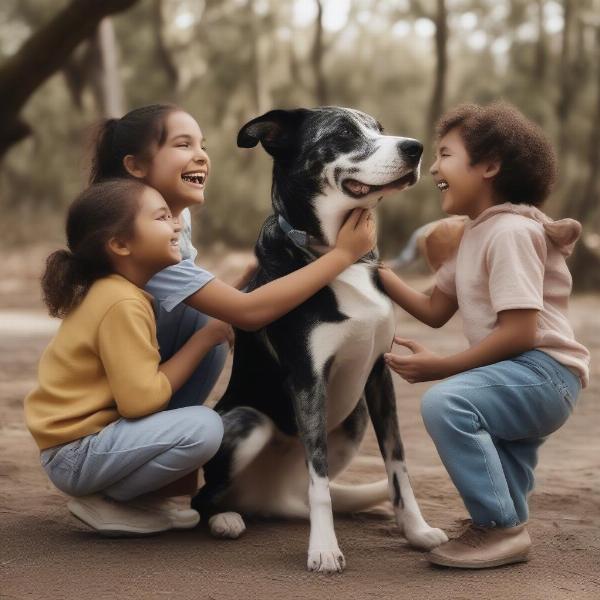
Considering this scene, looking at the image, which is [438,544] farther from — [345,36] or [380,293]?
[345,36]

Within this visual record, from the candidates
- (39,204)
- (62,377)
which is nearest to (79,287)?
(62,377)

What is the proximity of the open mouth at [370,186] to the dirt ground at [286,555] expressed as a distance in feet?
3.91

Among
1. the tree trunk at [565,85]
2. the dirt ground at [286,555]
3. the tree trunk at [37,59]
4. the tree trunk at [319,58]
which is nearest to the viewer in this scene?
the dirt ground at [286,555]

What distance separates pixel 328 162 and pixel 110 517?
143cm

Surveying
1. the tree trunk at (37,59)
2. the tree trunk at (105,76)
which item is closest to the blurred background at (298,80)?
the tree trunk at (105,76)

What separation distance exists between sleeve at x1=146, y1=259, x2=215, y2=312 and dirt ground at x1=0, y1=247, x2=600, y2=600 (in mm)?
832

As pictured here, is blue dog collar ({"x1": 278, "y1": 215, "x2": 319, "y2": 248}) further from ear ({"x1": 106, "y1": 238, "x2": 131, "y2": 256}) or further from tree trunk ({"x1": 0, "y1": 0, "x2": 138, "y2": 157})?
tree trunk ({"x1": 0, "y1": 0, "x2": 138, "y2": 157})

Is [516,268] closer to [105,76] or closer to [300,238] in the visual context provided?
Answer: [300,238]

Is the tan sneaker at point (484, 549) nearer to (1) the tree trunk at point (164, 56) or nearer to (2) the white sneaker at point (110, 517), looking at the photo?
(2) the white sneaker at point (110, 517)

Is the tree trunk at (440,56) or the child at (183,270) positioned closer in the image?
the child at (183,270)

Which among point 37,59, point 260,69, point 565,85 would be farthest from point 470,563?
point 260,69

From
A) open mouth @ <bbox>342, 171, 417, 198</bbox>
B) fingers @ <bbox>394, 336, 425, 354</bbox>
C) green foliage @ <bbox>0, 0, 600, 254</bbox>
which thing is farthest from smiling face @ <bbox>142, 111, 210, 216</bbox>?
green foliage @ <bbox>0, 0, 600, 254</bbox>

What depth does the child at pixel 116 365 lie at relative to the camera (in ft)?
10.8

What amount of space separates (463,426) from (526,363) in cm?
31
